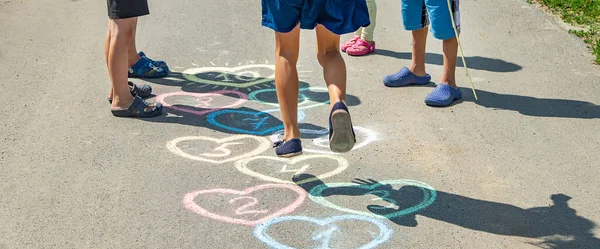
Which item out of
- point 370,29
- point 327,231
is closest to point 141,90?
point 370,29

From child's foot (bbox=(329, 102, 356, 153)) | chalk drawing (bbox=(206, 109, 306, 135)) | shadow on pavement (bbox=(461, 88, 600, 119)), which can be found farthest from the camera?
shadow on pavement (bbox=(461, 88, 600, 119))

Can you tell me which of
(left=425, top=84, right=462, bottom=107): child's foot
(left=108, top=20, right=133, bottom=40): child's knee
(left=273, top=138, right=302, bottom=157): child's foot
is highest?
(left=108, top=20, right=133, bottom=40): child's knee

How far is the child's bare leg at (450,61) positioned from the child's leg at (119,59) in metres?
2.28

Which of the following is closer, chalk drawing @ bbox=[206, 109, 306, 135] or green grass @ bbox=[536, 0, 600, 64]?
chalk drawing @ bbox=[206, 109, 306, 135]

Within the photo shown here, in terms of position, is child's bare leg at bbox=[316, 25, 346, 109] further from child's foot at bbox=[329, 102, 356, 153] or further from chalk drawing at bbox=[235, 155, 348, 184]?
chalk drawing at bbox=[235, 155, 348, 184]

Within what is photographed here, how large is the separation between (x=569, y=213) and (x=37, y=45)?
4875 millimetres

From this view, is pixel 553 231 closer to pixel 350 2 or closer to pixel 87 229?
pixel 350 2

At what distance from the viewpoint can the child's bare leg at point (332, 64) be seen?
4160 millimetres

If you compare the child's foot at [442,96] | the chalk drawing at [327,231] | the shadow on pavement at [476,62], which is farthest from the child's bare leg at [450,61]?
the chalk drawing at [327,231]

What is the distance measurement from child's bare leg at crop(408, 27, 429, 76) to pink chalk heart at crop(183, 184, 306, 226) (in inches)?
81.2

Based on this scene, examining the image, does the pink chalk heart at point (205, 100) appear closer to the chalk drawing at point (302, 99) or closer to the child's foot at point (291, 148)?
the chalk drawing at point (302, 99)

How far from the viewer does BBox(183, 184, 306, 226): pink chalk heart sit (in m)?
4.00

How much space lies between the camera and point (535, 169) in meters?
4.57

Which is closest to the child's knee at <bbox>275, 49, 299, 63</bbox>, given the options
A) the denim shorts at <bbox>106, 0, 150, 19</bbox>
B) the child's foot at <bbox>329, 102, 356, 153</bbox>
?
the child's foot at <bbox>329, 102, 356, 153</bbox>
